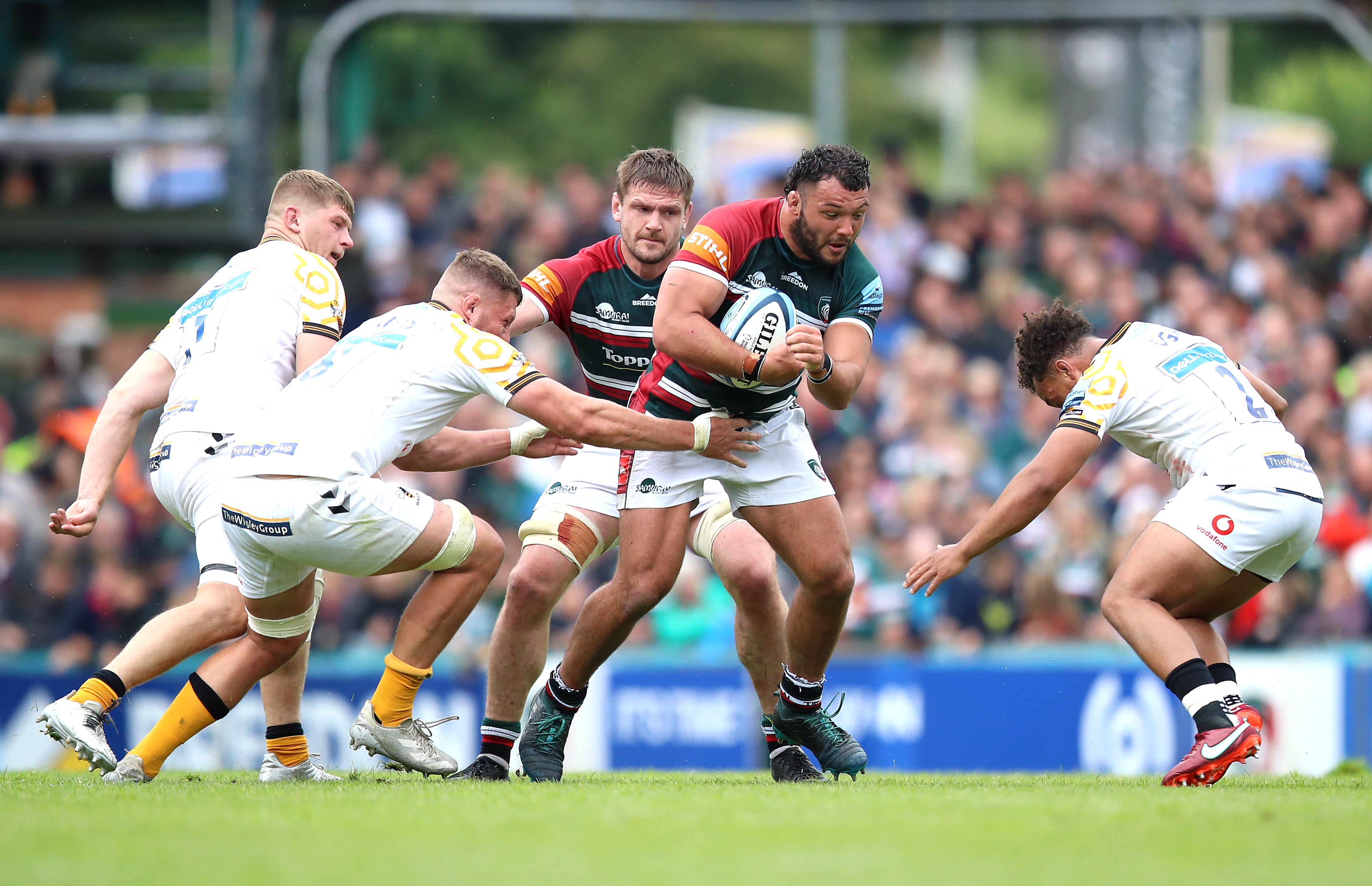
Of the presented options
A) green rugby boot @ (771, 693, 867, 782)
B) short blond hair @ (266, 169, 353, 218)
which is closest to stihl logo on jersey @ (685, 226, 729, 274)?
short blond hair @ (266, 169, 353, 218)

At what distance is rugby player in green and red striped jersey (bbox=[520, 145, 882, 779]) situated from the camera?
22.5 ft

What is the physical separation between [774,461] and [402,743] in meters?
2.06

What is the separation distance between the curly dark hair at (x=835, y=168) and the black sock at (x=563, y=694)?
96.7 inches

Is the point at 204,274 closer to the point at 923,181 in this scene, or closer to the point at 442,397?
the point at 442,397

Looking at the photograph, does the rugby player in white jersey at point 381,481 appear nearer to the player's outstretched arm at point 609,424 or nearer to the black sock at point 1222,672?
the player's outstretched arm at point 609,424

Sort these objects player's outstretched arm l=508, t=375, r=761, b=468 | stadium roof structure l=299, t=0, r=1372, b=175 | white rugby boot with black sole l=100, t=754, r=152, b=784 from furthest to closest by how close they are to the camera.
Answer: stadium roof structure l=299, t=0, r=1372, b=175, white rugby boot with black sole l=100, t=754, r=152, b=784, player's outstretched arm l=508, t=375, r=761, b=468

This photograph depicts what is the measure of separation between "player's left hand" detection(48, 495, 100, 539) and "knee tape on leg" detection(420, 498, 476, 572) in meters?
1.43

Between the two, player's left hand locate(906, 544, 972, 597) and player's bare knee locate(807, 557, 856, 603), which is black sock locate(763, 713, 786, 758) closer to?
player's bare knee locate(807, 557, 856, 603)

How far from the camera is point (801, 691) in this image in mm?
7184

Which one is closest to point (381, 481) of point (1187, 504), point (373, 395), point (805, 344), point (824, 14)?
point (373, 395)

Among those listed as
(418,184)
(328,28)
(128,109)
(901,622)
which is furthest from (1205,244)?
(128,109)

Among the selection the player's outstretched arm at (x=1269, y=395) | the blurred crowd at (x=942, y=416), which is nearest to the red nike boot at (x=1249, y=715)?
the player's outstretched arm at (x=1269, y=395)

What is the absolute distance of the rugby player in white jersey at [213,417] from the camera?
6762 mm

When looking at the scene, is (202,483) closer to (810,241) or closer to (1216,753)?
(810,241)
